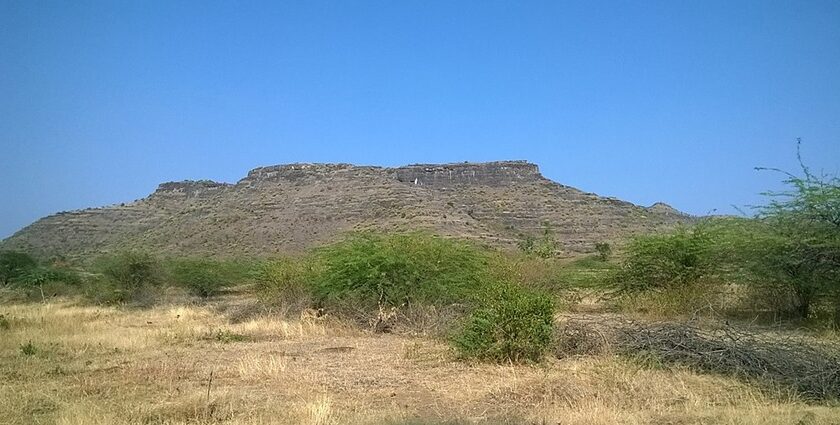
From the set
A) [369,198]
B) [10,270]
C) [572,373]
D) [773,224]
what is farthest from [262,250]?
[572,373]

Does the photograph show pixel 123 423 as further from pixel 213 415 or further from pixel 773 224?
pixel 773 224

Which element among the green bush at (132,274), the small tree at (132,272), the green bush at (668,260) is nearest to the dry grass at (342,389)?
the green bush at (668,260)

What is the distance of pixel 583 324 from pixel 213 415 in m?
7.73

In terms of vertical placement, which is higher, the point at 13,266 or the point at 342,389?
the point at 13,266

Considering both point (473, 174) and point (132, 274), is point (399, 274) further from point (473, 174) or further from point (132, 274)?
point (473, 174)

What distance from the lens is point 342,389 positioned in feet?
33.1

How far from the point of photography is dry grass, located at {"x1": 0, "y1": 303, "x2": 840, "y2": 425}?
25.8 feet

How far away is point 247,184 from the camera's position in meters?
84.6

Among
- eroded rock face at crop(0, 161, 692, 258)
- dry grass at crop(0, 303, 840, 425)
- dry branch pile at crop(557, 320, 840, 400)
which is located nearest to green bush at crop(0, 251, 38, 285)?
eroded rock face at crop(0, 161, 692, 258)

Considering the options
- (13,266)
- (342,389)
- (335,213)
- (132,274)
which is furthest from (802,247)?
(335,213)

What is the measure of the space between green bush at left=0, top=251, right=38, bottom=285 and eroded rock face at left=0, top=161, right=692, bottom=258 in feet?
68.3

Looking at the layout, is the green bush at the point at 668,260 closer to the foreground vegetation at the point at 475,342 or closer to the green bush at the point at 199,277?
the foreground vegetation at the point at 475,342

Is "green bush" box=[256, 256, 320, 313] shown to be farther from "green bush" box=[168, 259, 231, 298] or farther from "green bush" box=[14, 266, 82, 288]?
"green bush" box=[14, 266, 82, 288]

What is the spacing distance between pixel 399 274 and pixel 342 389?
9614mm
